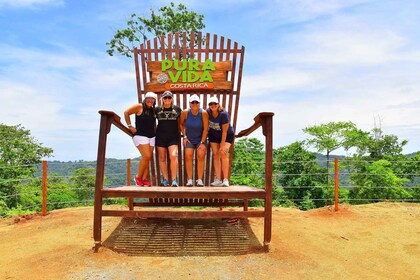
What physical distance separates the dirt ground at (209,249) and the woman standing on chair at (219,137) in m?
0.78

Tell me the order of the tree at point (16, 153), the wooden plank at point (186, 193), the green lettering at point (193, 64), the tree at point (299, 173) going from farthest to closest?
the tree at point (299, 173)
the tree at point (16, 153)
the green lettering at point (193, 64)
the wooden plank at point (186, 193)

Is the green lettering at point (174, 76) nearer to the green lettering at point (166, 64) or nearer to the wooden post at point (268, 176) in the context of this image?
the green lettering at point (166, 64)

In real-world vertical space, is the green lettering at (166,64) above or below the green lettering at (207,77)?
above

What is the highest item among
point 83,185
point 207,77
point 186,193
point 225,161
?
point 207,77

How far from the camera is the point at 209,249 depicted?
378cm

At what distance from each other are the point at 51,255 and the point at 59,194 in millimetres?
24065

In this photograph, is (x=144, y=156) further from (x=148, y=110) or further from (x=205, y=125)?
(x=205, y=125)

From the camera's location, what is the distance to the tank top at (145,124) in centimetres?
457

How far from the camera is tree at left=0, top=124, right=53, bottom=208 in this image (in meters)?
20.6

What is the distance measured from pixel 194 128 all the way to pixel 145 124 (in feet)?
2.07

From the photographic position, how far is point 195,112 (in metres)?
4.55

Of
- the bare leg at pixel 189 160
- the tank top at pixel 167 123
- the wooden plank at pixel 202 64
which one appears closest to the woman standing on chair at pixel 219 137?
the bare leg at pixel 189 160

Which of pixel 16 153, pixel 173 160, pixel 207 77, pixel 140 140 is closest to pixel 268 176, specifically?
pixel 173 160

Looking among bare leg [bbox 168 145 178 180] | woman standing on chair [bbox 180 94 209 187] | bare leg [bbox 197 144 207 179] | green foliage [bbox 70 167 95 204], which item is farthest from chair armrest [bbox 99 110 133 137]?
green foliage [bbox 70 167 95 204]
